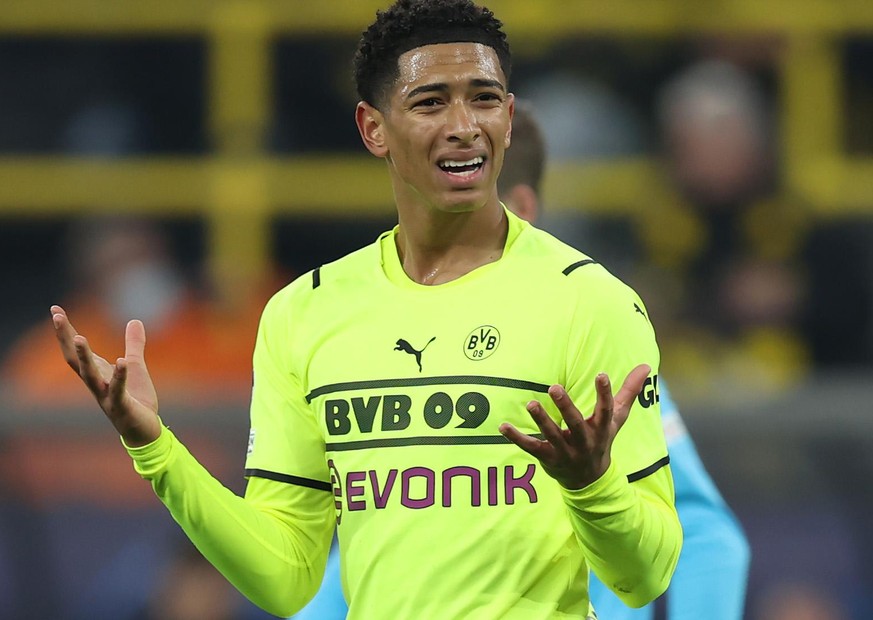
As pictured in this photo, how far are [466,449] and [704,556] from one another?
1005mm

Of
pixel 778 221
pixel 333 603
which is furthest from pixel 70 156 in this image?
pixel 333 603

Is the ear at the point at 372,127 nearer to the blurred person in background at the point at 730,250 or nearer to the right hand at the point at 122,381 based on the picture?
the right hand at the point at 122,381

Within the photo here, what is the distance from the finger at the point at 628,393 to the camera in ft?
8.71

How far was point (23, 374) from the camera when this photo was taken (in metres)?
7.41

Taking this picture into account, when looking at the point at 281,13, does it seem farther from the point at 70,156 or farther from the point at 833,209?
the point at 833,209

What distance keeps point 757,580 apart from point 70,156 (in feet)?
13.2

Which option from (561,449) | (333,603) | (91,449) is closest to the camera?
(561,449)

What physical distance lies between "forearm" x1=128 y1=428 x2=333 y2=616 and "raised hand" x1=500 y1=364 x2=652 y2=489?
28.0 inches

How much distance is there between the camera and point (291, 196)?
26.6ft

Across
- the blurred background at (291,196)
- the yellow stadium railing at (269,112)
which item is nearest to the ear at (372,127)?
the blurred background at (291,196)

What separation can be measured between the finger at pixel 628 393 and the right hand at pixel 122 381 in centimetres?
84

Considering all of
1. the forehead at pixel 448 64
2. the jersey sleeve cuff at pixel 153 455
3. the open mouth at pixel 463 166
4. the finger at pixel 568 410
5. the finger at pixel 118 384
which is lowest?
the jersey sleeve cuff at pixel 153 455

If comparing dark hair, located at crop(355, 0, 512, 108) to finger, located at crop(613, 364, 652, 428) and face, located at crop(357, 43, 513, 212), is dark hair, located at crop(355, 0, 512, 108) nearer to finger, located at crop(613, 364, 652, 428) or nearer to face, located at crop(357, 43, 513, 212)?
face, located at crop(357, 43, 513, 212)

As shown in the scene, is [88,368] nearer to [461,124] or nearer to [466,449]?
[466,449]
